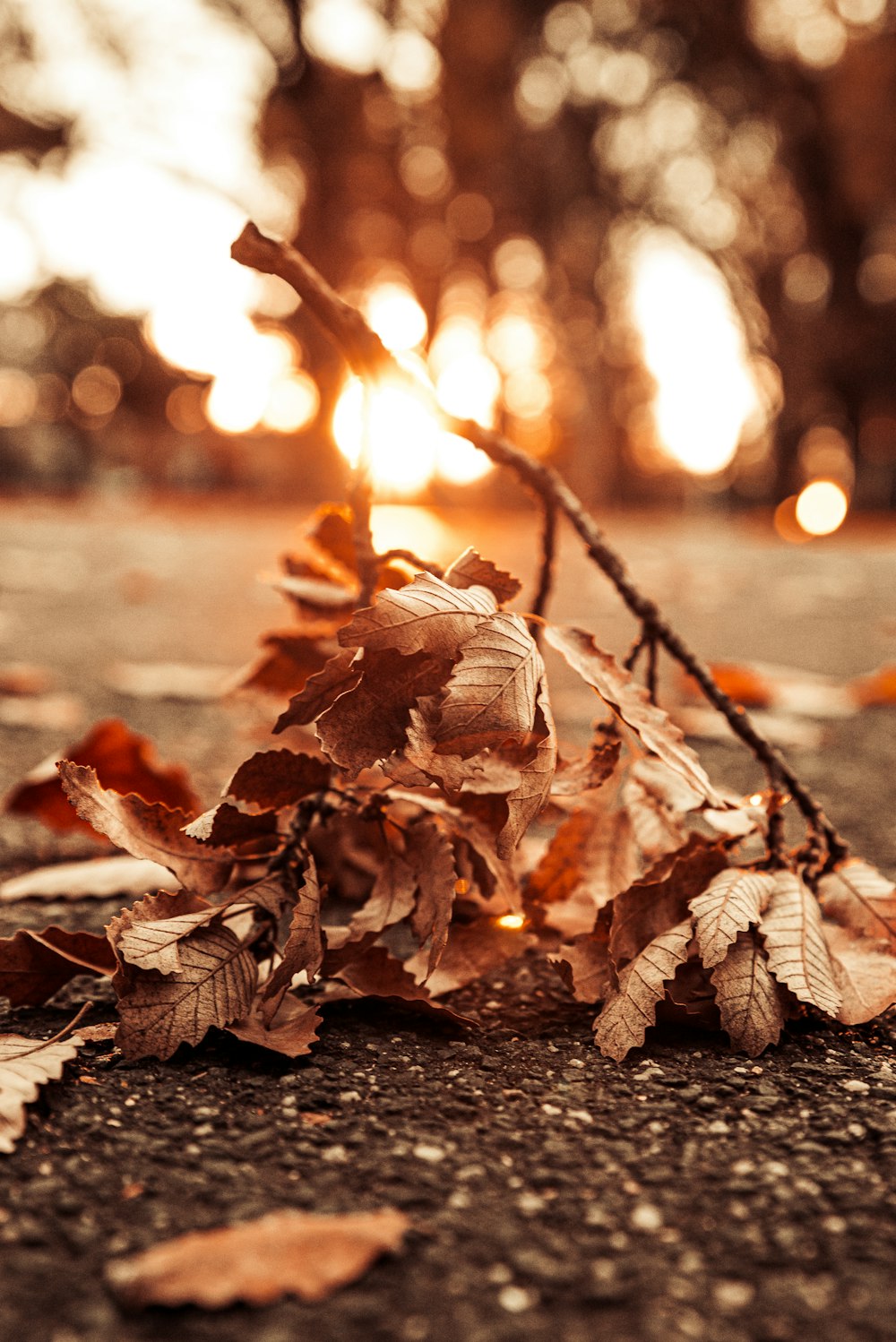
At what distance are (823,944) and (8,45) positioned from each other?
256 inches

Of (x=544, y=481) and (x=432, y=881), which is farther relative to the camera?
(x=544, y=481)

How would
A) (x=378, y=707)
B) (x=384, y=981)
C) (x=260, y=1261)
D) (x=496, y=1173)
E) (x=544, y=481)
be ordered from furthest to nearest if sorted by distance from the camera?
1. (x=544, y=481)
2. (x=384, y=981)
3. (x=378, y=707)
4. (x=496, y=1173)
5. (x=260, y=1261)

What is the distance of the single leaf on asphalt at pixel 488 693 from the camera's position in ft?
2.55

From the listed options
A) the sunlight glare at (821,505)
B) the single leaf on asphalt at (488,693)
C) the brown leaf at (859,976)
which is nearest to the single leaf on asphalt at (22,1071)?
the single leaf on asphalt at (488,693)

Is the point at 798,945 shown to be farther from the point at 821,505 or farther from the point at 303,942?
the point at 821,505

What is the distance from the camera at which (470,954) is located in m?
1.01

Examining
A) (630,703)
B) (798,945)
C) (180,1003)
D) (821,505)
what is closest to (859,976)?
(798,945)

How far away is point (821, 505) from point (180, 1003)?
77.2 feet

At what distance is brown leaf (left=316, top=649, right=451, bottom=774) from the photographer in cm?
80

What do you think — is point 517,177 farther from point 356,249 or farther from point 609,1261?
point 609,1261

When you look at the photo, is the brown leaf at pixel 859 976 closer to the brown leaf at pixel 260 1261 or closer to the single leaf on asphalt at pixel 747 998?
the single leaf on asphalt at pixel 747 998

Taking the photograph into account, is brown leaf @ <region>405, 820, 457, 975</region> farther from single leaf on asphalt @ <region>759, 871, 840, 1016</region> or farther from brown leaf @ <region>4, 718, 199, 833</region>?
brown leaf @ <region>4, 718, 199, 833</region>

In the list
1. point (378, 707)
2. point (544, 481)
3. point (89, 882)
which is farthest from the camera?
point (89, 882)

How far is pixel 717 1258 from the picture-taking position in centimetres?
63
